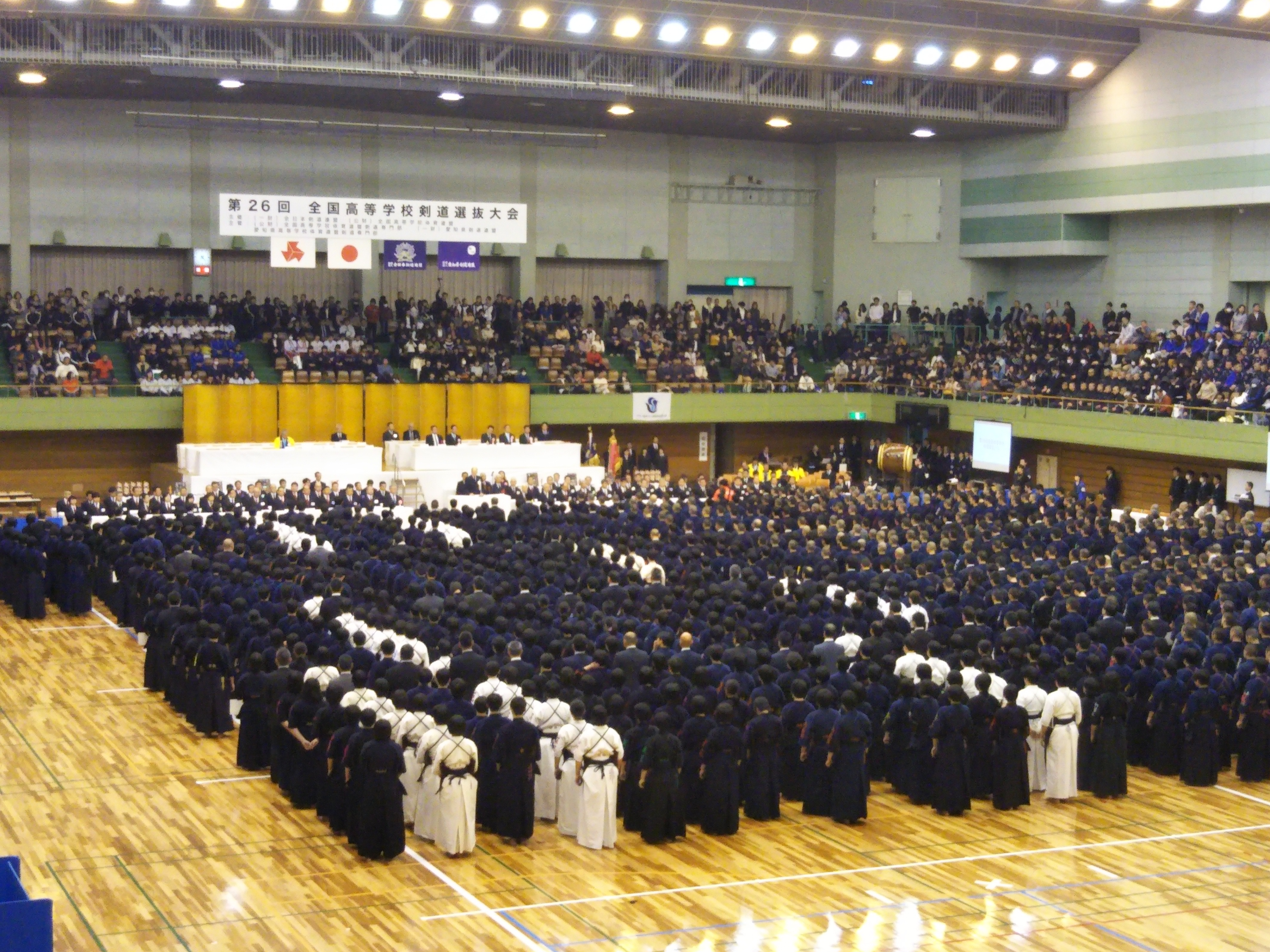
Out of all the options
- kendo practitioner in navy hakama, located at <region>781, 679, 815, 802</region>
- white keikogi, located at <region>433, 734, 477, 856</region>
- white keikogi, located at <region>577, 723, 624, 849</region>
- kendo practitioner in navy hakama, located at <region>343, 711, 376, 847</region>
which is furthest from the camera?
kendo practitioner in navy hakama, located at <region>781, 679, 815, 802</region>

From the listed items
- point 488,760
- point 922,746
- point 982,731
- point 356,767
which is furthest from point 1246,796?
point 356,767

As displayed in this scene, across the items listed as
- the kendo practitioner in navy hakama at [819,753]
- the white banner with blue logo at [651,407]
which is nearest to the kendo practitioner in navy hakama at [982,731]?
the kendo practitioner in navy hakama at [819,753]

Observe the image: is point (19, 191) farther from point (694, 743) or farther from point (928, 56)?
point (694, 743)

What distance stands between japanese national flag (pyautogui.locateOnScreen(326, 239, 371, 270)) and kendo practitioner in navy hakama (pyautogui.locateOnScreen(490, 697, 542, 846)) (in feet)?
72.3

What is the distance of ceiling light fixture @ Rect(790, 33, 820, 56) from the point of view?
116 ft

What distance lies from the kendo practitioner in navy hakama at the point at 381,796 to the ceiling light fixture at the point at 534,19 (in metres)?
22.8

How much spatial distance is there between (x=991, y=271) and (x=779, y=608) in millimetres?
29180

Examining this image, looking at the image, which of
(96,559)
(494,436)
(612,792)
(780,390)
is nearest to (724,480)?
(494,436)

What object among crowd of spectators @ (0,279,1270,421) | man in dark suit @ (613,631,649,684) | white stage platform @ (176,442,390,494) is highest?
crowd of spectators @ (0,279,1270,421)

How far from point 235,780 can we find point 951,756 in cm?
733

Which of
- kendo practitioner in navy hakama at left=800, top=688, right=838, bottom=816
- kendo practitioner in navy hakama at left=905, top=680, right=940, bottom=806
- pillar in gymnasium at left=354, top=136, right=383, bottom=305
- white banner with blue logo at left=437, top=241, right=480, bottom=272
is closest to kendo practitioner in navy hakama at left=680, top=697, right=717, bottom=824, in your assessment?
kendo practitioner in navy hakama at left=800, top=688, right=838, bottom=816

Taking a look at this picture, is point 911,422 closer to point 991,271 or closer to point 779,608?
point 991,271

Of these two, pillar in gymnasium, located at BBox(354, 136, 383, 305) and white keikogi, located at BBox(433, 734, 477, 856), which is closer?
white keikogi, located at BBox(433, 734, 477, 856)

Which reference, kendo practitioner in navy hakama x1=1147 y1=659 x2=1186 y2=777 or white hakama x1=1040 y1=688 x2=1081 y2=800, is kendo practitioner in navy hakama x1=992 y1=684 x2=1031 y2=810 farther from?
kendo practitioner in navy hakama x1=1147 y1=659 x2=1186 y2=777
